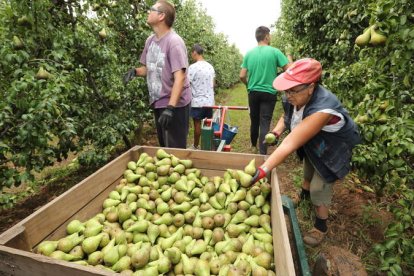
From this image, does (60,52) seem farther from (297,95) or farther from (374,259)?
(374,259)

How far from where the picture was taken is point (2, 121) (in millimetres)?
2668

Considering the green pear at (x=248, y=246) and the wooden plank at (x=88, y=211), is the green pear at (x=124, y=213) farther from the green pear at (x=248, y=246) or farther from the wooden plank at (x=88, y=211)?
the green pear at (x=248, y=246)

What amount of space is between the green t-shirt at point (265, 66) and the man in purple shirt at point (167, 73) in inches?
67.7

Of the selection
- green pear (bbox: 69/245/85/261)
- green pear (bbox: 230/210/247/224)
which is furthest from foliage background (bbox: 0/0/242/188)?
green pear (bbox: 230/210/247/224)

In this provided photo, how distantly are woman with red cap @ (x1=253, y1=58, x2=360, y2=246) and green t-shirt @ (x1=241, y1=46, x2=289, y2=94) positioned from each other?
83.1 inches

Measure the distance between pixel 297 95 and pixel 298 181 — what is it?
2611 millimetres

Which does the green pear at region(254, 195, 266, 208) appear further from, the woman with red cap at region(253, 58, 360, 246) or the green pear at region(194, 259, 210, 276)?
the green pear at region(194, 259, 210, 276)

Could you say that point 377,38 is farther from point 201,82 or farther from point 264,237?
point 201,82

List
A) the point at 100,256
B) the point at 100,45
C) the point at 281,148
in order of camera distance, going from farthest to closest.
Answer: the point at 100,45, the point at 281,148, the point at 100,256

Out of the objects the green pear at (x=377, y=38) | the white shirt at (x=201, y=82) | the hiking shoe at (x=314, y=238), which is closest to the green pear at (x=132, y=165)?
the hiking shoe at (x=314, y=238)

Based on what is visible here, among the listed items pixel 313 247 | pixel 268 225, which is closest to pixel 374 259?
pixel 313 247

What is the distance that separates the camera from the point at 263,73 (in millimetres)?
5121

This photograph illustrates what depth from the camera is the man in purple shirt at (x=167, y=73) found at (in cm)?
351

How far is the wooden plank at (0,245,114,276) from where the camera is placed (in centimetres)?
142
